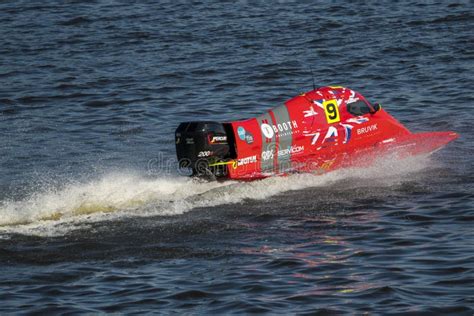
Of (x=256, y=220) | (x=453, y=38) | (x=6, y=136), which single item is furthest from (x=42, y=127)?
(x=453, y=38)

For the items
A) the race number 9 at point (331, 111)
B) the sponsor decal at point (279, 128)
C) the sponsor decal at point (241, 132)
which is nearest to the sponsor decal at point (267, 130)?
the sponsor decal at point (279, 128)

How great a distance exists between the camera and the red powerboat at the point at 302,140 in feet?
52.9

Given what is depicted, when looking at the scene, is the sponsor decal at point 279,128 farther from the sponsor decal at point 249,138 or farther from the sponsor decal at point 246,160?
the sponsor decal at point 246,160

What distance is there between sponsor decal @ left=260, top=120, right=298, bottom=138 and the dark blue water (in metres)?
0.88

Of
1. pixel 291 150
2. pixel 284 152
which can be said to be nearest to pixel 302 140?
pixel 291 150

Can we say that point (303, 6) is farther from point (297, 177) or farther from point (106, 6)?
point (297, 177)

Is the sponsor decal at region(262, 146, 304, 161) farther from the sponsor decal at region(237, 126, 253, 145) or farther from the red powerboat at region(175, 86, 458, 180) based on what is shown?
the sponsor decal at region(237, 126, 253, 145)

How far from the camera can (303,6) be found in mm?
33625

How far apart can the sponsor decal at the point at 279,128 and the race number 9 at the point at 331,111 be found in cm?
81

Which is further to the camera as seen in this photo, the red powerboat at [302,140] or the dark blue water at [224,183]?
the red powerboat at [302,140]

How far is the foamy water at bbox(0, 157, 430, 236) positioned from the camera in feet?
47.6

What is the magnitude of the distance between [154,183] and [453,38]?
1502 centimetres

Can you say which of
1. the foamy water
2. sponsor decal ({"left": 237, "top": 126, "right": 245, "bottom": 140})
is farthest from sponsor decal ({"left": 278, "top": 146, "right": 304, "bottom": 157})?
sponsor decal ({"left": 237, "top": 126, "right": 245, "bottom": 140})

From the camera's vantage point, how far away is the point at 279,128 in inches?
664
